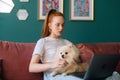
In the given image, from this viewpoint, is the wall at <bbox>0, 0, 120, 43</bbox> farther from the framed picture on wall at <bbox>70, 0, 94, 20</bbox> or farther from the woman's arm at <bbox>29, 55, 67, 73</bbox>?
the woman's arm at <bbox>29, 55, 67, 73</bbox>

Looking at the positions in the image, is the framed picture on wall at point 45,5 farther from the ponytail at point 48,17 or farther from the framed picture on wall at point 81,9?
the ponytail at point 48,17

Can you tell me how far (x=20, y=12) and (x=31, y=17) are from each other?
0.15 meters

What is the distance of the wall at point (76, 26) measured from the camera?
3117 millimetres

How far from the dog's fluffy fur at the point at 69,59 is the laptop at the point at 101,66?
0.26 m

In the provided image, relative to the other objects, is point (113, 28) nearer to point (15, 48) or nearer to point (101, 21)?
point (101, 21)

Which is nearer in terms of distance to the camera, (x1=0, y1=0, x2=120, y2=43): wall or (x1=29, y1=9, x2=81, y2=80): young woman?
(x1=29, y1=9, x2=81, y2=80): young woman

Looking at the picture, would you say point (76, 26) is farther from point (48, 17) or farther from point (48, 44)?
point (48, 44)

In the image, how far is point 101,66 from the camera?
1889 millimetres

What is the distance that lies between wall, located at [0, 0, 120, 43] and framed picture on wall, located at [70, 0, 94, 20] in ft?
0.18

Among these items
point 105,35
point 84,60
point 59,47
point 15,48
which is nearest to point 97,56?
point 59,47

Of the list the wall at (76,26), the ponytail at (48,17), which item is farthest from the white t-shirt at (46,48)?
the wall at (76,26)

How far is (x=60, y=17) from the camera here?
92.4 inches

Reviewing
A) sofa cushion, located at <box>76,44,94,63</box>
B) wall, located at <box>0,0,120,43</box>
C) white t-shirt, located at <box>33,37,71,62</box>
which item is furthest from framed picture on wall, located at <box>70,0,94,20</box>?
white t-shirt, located at <box>33,37,71,62</box>

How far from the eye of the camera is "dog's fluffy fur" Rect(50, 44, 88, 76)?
210 centimetres
